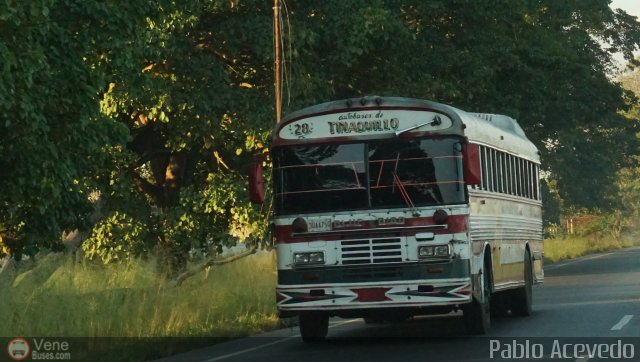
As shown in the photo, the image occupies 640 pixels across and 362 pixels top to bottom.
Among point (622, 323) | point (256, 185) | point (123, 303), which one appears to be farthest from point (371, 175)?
point (123, 303)

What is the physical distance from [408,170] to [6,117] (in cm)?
564

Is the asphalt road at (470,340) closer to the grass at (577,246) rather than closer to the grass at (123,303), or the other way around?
the grass at (123,303)

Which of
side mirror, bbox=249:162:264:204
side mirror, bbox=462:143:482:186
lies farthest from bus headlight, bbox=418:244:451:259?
side mirror, bbox=249:162:264:204

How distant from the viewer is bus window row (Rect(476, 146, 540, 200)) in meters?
19.1

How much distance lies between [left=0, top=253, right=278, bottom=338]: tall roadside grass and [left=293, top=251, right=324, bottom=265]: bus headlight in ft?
8.20

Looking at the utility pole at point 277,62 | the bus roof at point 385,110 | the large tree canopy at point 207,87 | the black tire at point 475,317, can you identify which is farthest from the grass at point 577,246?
the bus roof at point 385,110

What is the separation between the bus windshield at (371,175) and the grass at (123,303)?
9.26 ft

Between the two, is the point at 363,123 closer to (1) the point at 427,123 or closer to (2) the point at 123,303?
(1) the point at 427,123

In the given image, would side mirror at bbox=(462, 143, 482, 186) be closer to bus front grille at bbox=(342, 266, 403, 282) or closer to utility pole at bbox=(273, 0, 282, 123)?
bus front grille at bbox=(342, 266, 403, 282)

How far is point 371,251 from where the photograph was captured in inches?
660

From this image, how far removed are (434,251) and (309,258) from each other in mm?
1641

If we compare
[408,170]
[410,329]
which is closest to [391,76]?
[410,329]

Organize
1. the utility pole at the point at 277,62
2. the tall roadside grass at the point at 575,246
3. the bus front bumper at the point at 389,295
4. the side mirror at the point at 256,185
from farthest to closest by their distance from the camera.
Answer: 1. the tall roadside grass at the point at 575,246
2. the utility pole at the point at 277,62
3. the side mirror at the point at 256,185
4. the bus front bumper at the point at 389,295

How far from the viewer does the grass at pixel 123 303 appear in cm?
1770
